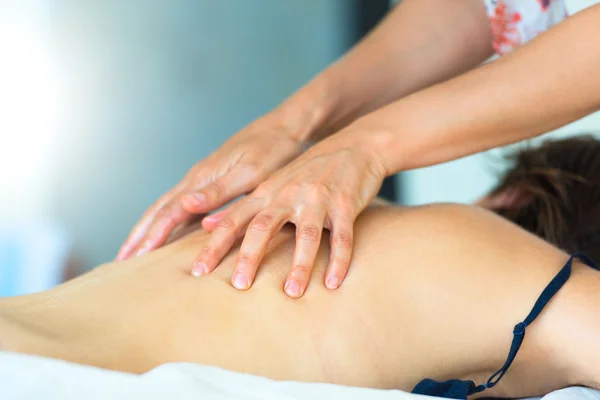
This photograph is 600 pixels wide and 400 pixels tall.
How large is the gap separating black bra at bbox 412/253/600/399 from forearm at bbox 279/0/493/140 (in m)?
0.62

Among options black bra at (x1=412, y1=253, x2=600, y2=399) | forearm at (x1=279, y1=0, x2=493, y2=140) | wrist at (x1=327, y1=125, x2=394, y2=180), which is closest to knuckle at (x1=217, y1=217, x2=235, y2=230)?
wrist at (x1=327, y1=125, x2=394, y2=180)

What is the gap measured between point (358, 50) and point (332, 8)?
2.36 m

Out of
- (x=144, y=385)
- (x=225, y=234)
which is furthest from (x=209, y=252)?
(x=144, y=385)

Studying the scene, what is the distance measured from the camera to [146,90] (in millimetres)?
3285

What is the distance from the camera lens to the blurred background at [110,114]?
3.00 m

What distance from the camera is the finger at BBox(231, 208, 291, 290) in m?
0.91

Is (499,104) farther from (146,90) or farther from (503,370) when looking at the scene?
(146,90)

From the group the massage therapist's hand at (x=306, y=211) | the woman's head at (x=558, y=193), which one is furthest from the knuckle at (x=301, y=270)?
the woman's head at (x=558, y=193)

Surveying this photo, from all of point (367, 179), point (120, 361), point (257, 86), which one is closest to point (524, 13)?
point (367, 179)

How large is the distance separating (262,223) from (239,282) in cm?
10

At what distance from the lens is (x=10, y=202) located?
2998 mm

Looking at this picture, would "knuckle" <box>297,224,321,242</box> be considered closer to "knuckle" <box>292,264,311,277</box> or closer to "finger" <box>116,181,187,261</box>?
"knuckle" <box>292,264,311,277</box>

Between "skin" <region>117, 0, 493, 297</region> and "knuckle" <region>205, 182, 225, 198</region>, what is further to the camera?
"knuckle" <region>205, 182, 225, 198</region>

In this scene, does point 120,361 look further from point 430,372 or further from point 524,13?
point 524,13
